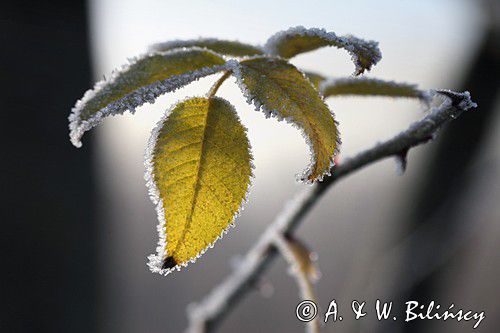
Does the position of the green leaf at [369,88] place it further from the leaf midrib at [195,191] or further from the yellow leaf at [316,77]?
the leaf midrib at [195,191]

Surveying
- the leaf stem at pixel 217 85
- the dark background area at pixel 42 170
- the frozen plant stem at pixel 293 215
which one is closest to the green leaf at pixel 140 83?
the leaf stem at pixel 217 85

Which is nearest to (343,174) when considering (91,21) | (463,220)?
(463,220)

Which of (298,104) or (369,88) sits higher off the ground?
(369,88)

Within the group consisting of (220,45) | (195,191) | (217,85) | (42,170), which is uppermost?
(42,170)

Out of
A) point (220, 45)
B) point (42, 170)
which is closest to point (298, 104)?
point (220, 45)

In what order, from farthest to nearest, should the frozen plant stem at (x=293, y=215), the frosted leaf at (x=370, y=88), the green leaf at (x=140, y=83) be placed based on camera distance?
the frosted leaf at (x=370, y=88) → the frozen plant stem at (x=293, y=215) → the green leaf at (x=140, y=83)

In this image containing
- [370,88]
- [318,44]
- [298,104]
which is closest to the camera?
[298,104]

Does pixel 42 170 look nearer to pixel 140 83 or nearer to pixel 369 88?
pixel 369 88

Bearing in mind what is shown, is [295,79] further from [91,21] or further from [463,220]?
[91,21]
